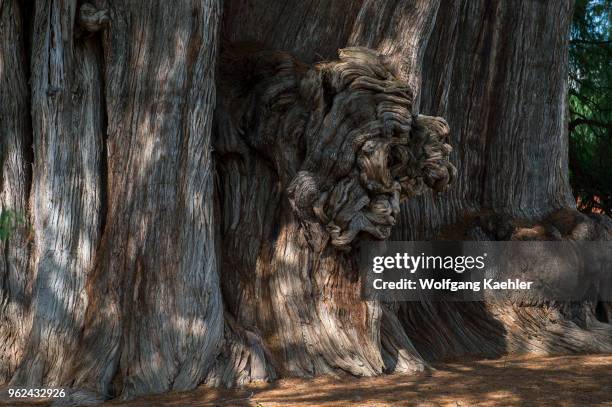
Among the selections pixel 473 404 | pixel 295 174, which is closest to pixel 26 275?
pixel 295 174

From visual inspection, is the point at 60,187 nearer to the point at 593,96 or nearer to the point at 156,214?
the point at 156,214

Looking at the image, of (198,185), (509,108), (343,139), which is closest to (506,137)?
(509,108)

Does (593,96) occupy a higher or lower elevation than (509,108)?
higher

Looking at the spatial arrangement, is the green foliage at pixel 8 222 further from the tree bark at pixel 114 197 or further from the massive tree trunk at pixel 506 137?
the massive tree trunk at pixel 506 137

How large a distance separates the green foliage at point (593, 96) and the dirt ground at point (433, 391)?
661 cm

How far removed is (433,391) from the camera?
6.30m

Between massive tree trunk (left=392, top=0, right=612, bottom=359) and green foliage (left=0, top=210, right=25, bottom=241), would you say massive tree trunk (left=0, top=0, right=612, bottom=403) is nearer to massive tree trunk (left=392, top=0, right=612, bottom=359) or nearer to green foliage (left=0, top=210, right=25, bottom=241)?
green foliage (left=0, top=210, right=25, bottom=241)

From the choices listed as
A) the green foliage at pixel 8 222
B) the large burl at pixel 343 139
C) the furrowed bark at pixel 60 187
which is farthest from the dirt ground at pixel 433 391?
the green foliage at pixel 8 222

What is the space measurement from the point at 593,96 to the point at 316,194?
823 centimetres

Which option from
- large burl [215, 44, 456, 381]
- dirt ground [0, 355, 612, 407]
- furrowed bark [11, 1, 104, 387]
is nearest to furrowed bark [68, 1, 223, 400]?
furrowed bark [11, 1, 104, 387]

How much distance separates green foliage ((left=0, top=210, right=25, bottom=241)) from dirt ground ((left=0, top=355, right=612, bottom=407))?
132cm

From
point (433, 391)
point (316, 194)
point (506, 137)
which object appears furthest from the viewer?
point (506, 137)

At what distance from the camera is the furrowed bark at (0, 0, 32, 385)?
6.61 m

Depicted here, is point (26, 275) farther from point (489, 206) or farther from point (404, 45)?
point (489, 206)
